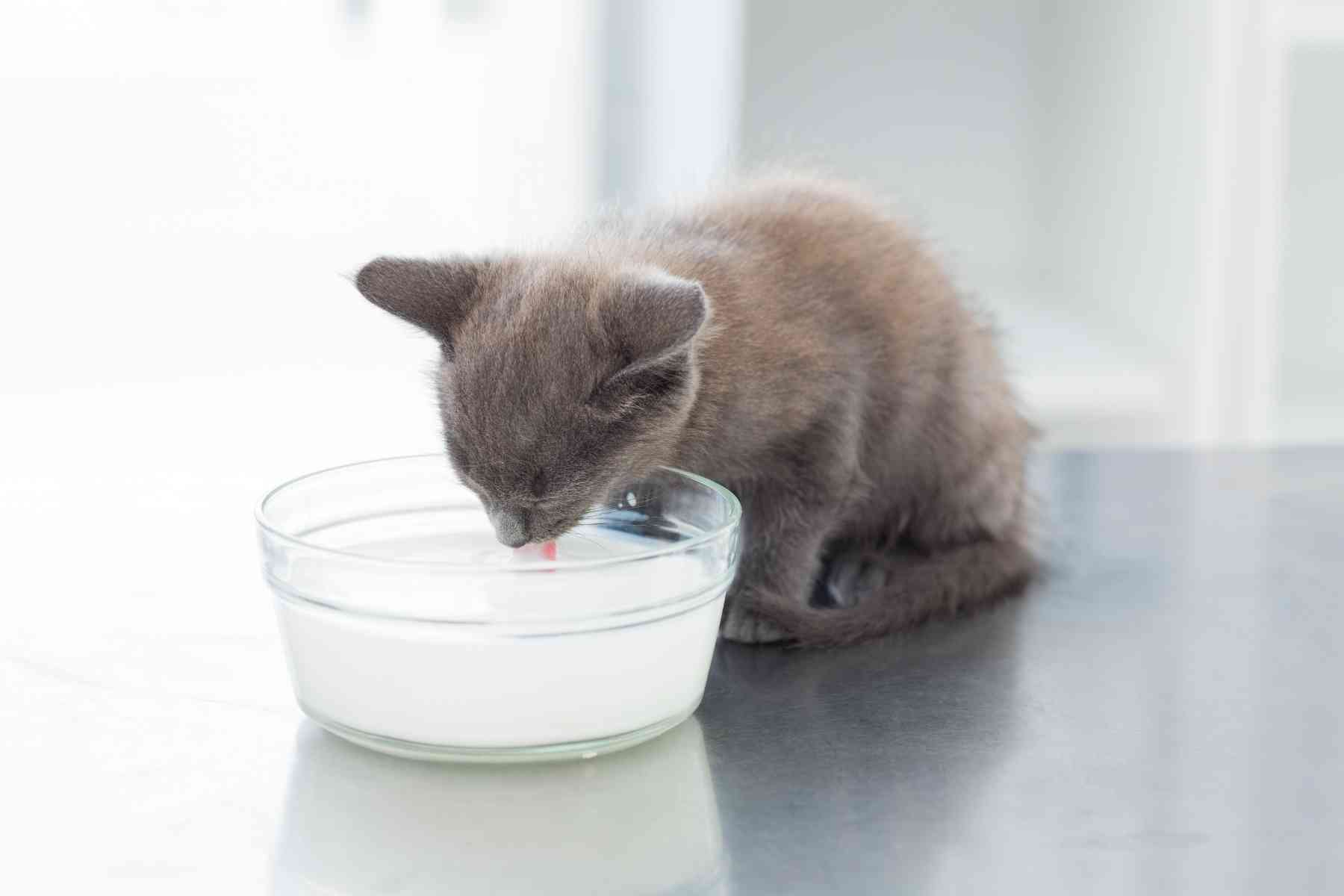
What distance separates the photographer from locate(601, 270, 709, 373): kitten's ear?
44.4 inches

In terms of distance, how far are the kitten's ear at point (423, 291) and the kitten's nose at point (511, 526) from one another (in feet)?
0.49

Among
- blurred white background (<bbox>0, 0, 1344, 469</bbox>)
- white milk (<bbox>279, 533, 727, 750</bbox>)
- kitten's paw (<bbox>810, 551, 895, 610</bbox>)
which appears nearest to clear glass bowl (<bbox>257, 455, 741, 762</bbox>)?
white milk (<bbox>279, 533, 727, 750</bbox>)

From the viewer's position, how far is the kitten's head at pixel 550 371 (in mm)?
1177

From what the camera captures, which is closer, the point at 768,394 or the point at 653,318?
the point at 653,318

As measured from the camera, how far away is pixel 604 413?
47.3 inches

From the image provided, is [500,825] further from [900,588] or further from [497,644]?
[900,588]

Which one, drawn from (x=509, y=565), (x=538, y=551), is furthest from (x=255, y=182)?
(x=509, y=565)

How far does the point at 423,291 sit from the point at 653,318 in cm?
22

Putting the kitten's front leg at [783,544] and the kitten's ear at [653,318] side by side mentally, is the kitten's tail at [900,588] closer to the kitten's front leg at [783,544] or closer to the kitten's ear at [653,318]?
the kitten's front leg at [783,544]

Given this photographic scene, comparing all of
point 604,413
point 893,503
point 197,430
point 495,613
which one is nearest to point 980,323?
point 893,503

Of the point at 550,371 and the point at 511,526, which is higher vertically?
the point at 550,371

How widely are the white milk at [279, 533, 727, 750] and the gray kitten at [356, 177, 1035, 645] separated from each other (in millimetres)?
161

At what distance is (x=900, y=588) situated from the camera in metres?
1.47

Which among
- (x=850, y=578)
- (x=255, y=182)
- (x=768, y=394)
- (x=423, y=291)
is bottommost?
(x=850, y=578)
